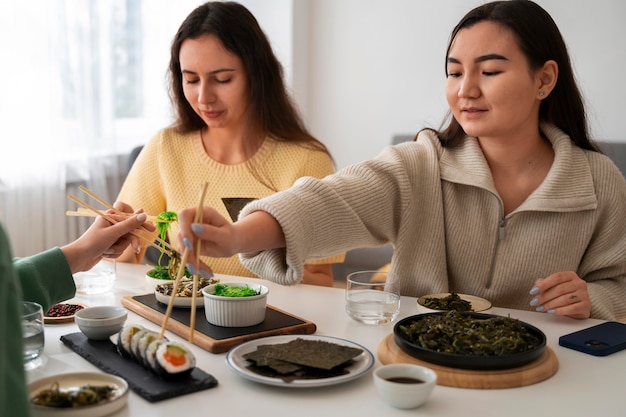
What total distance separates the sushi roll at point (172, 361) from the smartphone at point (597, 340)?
0.78 m

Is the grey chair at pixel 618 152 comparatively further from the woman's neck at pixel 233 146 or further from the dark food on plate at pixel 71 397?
the dark food on plate at pixel 71 397

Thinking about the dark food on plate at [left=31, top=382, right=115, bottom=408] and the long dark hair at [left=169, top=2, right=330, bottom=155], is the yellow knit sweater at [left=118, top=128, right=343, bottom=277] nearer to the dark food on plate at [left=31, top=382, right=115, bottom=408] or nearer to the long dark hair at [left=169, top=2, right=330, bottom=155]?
the long dark hair at [left=169, top=2, right=330, bottom=155]

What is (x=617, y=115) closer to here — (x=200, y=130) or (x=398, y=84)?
(x=398, y=84)

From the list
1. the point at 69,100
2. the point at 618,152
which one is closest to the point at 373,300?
the point at 69,100

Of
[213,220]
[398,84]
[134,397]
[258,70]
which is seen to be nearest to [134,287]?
[213,220]

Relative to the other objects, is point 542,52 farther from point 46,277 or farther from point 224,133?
point 46,277

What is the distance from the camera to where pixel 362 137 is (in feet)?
15.2

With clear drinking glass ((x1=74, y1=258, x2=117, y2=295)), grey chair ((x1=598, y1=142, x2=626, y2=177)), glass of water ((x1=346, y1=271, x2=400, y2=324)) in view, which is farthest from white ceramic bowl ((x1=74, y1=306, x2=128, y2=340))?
grey chair ((x1=598, y1=142, x2=626, y2=177))

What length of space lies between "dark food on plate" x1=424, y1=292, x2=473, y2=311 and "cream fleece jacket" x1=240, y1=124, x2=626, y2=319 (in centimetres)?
24

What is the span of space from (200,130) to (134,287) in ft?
3.15

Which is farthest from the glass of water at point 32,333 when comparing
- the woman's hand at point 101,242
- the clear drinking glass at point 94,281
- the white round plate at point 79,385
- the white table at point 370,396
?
the clear drinking glass at point 94,281

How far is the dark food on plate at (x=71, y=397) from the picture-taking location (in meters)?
1.15

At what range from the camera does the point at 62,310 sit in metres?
1.70

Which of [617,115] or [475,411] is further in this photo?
[617,115]
